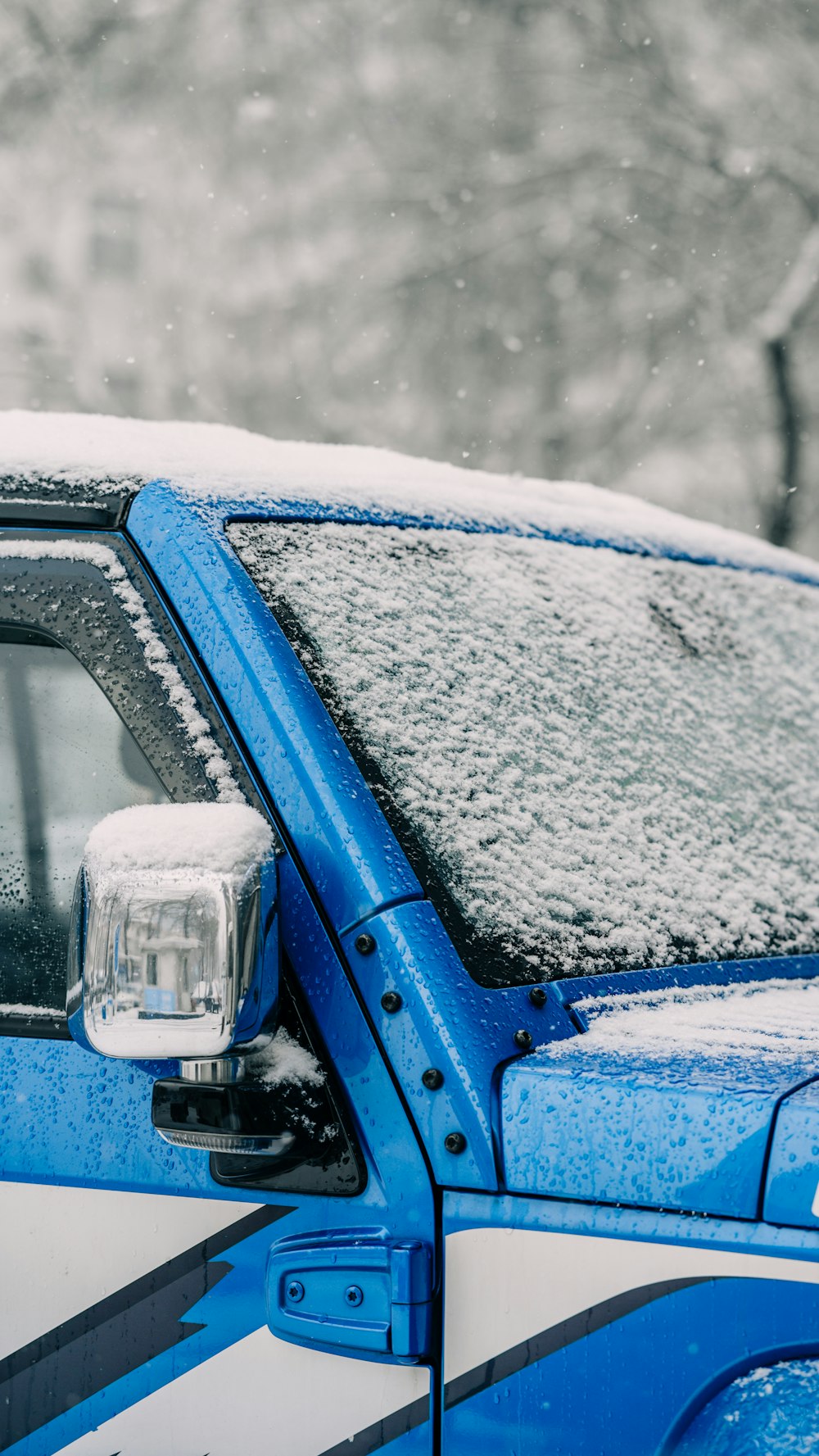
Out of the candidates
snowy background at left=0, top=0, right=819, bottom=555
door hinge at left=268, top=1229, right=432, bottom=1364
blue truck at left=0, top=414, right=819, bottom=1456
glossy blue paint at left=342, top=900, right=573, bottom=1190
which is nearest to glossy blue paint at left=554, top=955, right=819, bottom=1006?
blue truck at left=0, top=414, right=819, bottom=1456

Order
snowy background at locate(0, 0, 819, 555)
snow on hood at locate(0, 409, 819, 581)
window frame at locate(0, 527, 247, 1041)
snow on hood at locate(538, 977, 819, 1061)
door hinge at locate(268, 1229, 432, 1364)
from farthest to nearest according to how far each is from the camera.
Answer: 1. snowy background at locate(0, 0, 819, 555)
2. snow on hood at locate(0, 409, 819, 581)
3. window frame at locate(0, 527, 247, 1041)
4. snow on hood at locate(538, 977, 819, 1061)
5. door hinge at locate(268, 1229, 432, 1364)

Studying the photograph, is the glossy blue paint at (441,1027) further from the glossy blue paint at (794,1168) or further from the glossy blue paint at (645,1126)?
the glossy blue paint at (794,1168)

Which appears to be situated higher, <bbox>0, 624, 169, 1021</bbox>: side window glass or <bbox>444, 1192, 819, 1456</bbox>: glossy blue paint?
<bbox>0, 624, 169, 1021</bbox>: side window glass

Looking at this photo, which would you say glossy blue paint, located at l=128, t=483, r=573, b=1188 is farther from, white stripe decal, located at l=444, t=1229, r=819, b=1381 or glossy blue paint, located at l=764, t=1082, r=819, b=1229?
glossy blue paint, located at l=764, t=1082, r=819, b=1229

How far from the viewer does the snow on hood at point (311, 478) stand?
1810 mm

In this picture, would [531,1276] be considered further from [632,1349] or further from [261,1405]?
[261,1405]

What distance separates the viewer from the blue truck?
1.30 metres

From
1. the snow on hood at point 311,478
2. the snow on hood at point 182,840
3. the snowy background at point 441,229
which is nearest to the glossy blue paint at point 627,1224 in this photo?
the snow on hood at point 182,840

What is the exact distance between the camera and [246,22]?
12.6 m

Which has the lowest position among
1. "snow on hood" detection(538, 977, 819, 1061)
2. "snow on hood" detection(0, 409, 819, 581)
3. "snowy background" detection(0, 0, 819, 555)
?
"snow on hood" detection(538, 977, 819, 1061)

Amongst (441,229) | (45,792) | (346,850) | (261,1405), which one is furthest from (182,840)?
(441,229)

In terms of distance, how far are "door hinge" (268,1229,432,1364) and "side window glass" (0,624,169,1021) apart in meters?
0.43

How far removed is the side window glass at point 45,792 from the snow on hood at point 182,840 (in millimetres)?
279

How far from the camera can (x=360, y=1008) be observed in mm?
1458
